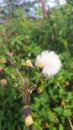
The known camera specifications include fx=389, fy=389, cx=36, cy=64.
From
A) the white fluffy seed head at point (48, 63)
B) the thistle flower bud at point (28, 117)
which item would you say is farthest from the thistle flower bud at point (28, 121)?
the white fluffy seed head at point (48, 63)

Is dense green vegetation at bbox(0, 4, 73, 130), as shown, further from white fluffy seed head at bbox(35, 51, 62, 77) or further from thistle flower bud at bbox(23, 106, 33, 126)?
thistle flower bud at bbox(23, 106, 33, 126)

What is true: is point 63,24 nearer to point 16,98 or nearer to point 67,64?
point 67,64

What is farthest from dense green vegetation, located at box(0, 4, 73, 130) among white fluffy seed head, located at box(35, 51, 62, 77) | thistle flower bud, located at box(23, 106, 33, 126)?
thistle flower bud, located at box(23, 106, 33, 126)

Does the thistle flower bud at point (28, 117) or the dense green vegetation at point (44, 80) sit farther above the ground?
the dense green vegetation at point (44, 80)

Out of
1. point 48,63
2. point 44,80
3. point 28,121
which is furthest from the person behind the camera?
point 44,80

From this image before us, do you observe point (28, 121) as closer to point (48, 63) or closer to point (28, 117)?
point (28, 117)

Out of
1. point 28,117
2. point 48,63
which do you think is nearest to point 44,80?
point 48,63

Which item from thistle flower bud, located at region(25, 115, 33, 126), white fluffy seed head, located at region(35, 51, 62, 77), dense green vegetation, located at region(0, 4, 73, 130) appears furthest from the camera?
dense green vegetation, located at region(0, 4, 73, 130)

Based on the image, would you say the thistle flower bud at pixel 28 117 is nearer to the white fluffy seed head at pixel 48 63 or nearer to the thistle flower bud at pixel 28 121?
the thistle flower bud at pixel 28 121

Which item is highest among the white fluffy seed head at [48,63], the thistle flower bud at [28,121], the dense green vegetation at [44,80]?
the dense green vegetation at [44,80]

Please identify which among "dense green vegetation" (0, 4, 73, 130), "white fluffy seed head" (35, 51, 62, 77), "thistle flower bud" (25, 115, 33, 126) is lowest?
"thistle flower bud" (25, 115, 33, 126)
